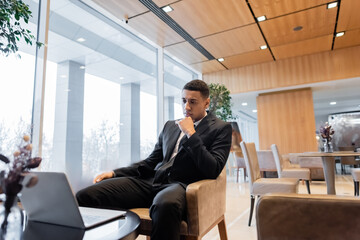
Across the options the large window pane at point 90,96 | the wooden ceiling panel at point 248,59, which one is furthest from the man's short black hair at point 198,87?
the wooden ceiling panel at point 248,59

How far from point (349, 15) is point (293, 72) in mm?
2191

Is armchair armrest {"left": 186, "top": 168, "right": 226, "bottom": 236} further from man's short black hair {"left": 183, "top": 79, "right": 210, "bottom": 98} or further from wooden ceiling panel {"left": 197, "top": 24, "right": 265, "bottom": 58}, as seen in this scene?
wooden ceiling panel {"left": 197, "top": 24, "right": 265, "bottom": 58}

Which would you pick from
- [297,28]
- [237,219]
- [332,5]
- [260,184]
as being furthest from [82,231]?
[297,28]

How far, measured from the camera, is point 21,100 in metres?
2.62

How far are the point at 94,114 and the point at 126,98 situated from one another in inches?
32.2

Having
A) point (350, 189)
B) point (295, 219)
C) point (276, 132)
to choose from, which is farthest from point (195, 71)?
point (295, 219)

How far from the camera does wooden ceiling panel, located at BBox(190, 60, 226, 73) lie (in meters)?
6.41

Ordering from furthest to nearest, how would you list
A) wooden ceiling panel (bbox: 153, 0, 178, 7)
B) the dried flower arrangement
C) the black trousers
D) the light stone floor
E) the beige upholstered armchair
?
wooden ceiling panel (bbox: 153, 0, 178, 7)
the light stone floor
the beige upholstered armchair
the black trousers
the dried flower arrangement

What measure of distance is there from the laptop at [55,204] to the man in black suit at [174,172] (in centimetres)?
30

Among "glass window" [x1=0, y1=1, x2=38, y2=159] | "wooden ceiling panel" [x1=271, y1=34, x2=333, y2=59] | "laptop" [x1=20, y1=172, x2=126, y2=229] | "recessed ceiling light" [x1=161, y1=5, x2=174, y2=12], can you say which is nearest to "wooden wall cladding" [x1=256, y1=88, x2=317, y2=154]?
"wooden ceiling panel" [x1=271, y1=34, x2=333, y2=59]

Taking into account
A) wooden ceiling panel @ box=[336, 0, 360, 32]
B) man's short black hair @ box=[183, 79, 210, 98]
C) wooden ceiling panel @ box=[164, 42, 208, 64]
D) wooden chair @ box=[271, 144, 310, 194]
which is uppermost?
wooden ceiling panel @ box=[336, 0, 360, 32]

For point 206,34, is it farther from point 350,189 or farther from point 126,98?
point 350,189

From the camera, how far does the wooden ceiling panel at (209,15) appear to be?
3.69 m

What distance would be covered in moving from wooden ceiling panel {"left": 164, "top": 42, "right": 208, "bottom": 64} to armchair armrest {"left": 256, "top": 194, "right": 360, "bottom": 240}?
4.81 metres
